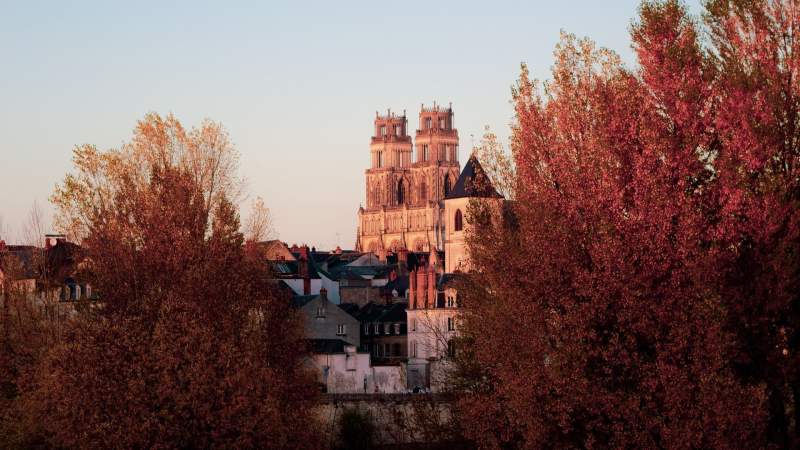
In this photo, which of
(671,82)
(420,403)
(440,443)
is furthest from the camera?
(420,403)

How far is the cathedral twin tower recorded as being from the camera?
18138 centimetres

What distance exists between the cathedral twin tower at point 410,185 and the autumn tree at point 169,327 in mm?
141111

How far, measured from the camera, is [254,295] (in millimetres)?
34906

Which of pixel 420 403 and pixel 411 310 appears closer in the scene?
pixel 420 403

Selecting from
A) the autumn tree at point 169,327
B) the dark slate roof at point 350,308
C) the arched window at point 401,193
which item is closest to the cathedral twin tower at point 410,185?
the arched window at point 401,193

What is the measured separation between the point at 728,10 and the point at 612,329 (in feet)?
24.9

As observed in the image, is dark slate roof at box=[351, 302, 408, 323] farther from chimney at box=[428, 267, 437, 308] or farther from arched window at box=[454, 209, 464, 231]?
arched window at box=[454, 209, 464, 231]

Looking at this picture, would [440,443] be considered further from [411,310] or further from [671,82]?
[411,310]

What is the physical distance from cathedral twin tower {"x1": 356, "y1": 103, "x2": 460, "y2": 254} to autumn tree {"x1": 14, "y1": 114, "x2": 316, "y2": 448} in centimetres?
14111

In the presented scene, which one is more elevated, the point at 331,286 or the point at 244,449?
the point at 331,286

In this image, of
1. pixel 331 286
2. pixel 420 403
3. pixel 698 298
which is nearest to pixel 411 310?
pixel 331 286

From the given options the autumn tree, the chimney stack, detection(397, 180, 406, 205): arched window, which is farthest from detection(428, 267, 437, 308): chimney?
detection(397, 180, 406, 205): arched window

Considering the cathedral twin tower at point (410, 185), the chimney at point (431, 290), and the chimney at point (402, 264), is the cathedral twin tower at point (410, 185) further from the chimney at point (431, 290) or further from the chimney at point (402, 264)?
the chimney at point (431, 290)

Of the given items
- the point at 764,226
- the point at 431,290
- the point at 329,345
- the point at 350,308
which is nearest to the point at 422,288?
the point at 431,290
